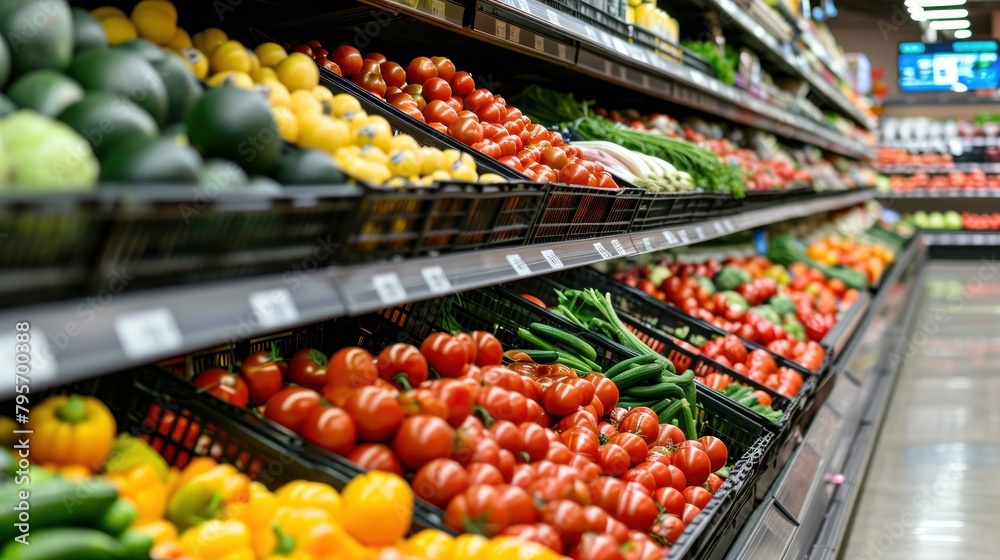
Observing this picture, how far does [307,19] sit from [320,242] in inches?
54.4

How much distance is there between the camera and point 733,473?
6.90ft

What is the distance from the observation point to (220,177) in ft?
3.63

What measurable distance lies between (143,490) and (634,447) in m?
1.10

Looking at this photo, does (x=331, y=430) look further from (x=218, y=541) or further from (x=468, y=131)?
(x=468, y=131)

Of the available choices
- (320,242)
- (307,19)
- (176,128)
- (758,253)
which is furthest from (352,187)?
(758,253)

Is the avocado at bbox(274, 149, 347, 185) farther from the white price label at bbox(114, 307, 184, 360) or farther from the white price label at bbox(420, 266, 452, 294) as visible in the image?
the white price label at bbox(114, 307, 184, 360)

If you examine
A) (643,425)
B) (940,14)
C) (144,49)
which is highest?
(940,14)

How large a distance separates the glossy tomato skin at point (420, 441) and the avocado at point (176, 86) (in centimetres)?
58

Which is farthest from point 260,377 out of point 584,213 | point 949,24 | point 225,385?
point 949,24

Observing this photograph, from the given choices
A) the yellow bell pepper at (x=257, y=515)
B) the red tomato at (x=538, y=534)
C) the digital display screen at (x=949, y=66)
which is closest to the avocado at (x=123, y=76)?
the yellow bell pepper at (x=257, y=515)

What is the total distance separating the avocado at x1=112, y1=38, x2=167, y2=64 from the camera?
4.44ft

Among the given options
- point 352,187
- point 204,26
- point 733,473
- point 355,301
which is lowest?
point 733,473

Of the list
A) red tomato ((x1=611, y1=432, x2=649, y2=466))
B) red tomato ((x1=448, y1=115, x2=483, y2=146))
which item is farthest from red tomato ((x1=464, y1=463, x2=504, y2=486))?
red tomato ((x1=448, y1=115, x2=483, y2=146))

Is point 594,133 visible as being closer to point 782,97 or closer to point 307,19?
point 307,19
